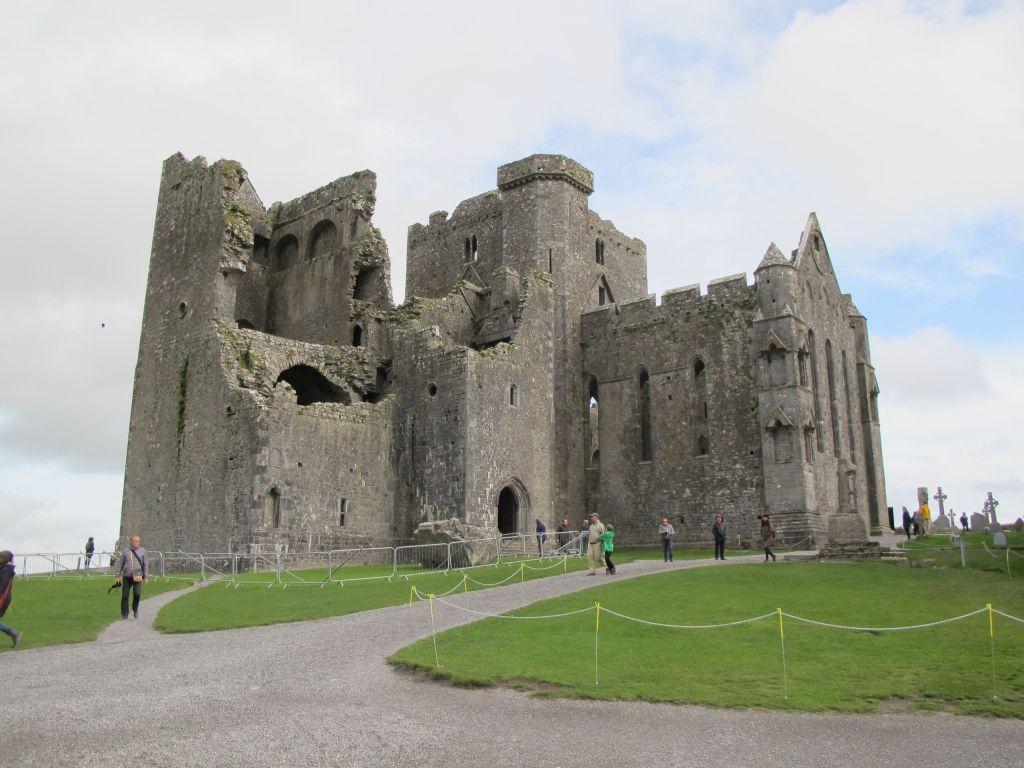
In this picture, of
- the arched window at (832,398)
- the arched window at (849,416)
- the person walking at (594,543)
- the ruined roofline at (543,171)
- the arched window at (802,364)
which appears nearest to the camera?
the person walking at (594,543)

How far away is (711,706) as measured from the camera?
1004 centimetres

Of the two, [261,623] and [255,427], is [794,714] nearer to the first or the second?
[261,623]

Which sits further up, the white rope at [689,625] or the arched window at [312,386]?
the arched window at [312,386]

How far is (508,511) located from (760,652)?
22.4 meters

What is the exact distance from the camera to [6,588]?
14414mm

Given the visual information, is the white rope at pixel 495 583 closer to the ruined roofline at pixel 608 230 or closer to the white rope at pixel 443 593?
the white rope at pixel 443 593

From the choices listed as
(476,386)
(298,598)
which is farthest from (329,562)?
(476,386)

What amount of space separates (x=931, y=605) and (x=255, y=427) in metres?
19.9

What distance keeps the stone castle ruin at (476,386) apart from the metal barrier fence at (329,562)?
695 mm

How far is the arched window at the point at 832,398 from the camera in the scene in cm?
3538

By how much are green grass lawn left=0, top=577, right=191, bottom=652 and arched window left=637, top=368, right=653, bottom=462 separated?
18721mm

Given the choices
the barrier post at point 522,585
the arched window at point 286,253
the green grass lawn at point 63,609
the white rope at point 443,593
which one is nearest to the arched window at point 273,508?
the green grass lawn at point 63,609

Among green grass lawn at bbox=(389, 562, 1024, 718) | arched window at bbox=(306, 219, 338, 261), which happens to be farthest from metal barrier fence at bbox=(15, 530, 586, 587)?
arched window at bbox=(306, 219, 338, 261)

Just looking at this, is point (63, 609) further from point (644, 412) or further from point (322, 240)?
point (644, 412)
